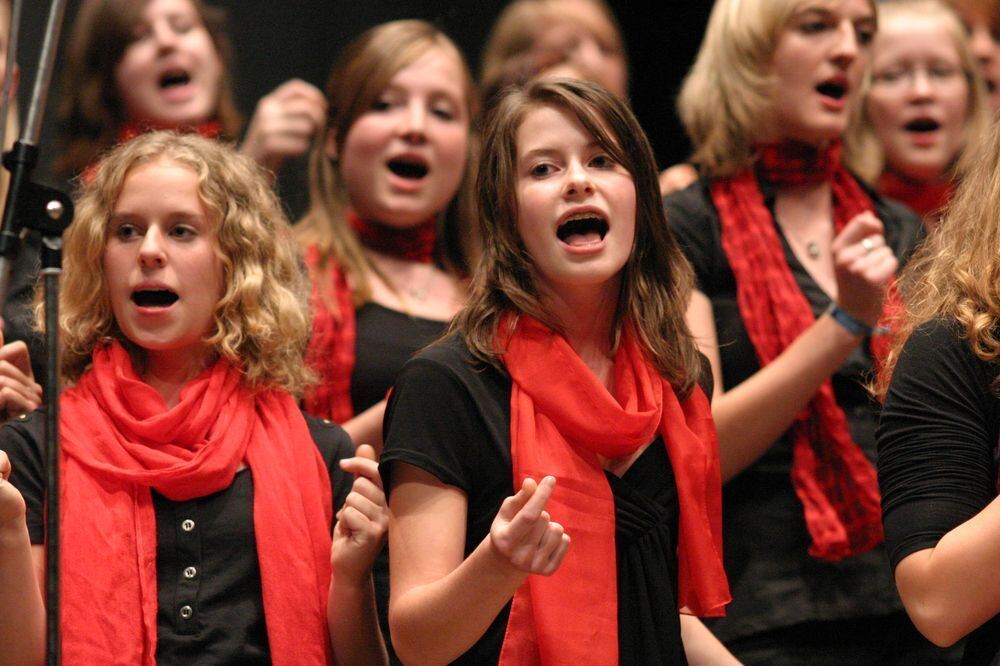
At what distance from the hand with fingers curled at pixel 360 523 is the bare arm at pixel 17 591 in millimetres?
412

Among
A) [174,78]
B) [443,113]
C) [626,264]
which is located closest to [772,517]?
[626,264]

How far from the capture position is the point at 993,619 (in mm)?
1777

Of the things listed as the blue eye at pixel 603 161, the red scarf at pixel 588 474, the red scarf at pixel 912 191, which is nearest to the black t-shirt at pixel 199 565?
the red scarf at pixel 588 474

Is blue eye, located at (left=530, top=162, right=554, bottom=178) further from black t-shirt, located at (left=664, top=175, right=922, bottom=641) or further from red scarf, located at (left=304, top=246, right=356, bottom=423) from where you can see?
red scarf, located at (left=304, top=246, right=356, bottom=423)

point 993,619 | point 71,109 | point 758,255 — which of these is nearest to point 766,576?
point 758,255

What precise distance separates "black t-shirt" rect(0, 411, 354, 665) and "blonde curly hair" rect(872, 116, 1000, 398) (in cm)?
95

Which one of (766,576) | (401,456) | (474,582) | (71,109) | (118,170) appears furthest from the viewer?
(71,109)

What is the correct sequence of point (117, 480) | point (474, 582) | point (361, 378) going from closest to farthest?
point (474, 582)
point (117, 480)
point (361, 378)

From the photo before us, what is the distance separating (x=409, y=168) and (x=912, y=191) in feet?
3.95

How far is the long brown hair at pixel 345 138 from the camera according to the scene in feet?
9.67

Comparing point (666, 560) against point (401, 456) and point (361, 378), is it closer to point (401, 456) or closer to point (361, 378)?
point (401, 456)

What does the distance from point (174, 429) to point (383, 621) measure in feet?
1.68

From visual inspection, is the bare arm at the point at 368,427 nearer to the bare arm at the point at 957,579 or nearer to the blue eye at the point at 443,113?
the blue eye at the point at 443,113

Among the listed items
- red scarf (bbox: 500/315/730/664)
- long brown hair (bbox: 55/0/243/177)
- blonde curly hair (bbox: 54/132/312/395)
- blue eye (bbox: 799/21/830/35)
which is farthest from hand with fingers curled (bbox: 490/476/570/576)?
long brown hair (bbox: 55/0/243/177)
